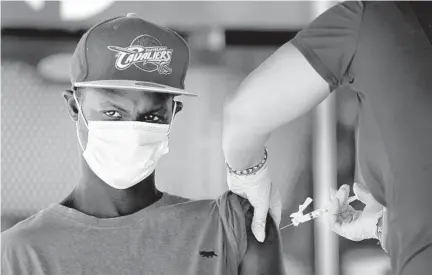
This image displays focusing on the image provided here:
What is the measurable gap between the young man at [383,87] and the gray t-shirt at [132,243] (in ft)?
1.59

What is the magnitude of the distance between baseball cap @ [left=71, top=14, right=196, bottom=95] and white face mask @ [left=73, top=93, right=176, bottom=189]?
93mm

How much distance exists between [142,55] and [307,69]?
0.58 meters

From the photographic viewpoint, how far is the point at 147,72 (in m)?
1.68

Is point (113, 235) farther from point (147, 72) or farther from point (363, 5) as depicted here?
point (363, 5)

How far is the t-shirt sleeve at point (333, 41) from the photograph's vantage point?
3.97 ft

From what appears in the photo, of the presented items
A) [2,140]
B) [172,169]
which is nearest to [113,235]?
[172,169]

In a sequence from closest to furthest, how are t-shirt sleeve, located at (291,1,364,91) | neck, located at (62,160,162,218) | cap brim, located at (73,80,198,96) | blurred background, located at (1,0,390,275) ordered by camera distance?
t-shirt sleeve, located at (291,1,364,91) → cap brim, located at (73,80,198,96) → neck, located at (62,160,162,218) → blurred background, located at (1,0,390,275)

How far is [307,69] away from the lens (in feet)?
4.01

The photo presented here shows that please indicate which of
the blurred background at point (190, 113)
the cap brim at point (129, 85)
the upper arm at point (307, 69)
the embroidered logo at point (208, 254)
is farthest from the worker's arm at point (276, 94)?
the blurred background at point (190, 113)

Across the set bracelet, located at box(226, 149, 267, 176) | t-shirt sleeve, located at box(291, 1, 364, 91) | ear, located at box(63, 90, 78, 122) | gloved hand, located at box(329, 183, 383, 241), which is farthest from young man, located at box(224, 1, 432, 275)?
ear, located at box(63, 90, 78, 122)

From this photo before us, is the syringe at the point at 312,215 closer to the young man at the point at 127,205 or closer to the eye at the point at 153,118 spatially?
the young man at the point at 127,205

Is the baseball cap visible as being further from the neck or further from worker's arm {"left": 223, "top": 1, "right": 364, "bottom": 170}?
worker's arm {"left": 223, "top": 1, "right": 364, "bottom": 170}

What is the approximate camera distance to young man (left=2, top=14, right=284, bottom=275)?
168cm

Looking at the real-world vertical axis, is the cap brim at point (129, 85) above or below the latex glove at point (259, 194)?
above
